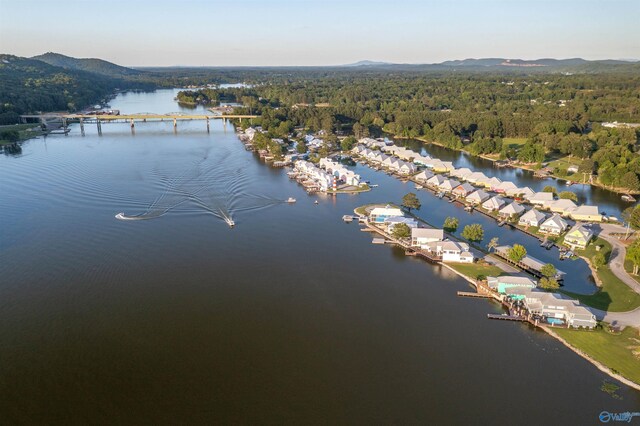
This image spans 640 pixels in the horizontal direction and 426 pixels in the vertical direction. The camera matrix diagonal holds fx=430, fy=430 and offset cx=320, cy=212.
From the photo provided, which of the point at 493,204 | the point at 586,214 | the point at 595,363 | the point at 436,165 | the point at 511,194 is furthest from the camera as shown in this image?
the point at 436,165

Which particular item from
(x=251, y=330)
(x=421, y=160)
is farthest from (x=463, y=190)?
(x=251, y=330)

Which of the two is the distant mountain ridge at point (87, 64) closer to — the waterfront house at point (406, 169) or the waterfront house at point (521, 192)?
the waterfront house at point (406, 169)

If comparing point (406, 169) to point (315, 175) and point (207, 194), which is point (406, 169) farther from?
point (207, 194)

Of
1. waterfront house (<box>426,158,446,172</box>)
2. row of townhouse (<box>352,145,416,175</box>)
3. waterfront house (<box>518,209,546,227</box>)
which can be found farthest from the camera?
waterfront house (<box>426,158,446,172</box>)

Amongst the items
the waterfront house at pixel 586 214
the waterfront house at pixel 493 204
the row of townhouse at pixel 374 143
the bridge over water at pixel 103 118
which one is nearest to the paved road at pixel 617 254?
the waterfront house at pixel 586 214

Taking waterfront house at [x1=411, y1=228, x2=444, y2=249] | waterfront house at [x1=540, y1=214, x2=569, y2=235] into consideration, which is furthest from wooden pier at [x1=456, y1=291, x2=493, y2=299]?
waterfront house at [x1=540, y1=214, x2=569, y2=235]

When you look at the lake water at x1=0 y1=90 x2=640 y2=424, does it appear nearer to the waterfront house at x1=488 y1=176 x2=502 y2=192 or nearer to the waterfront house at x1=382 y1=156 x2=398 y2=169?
the waterfront house at x1=488 y1=176 x2=502 y2=192
